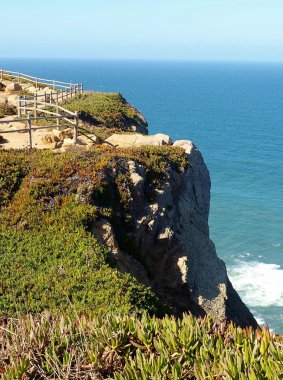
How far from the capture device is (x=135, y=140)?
1089 inches

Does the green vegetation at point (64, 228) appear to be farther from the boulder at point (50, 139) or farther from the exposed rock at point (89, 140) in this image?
the boulder at point (50, 139)

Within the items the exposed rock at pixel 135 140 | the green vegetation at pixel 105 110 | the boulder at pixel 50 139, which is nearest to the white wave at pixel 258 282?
the green vegetation at pixel 105 110

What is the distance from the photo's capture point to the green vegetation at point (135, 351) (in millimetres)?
8734

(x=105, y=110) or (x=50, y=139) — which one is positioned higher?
(x=105, y=110)

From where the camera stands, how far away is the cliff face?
18.4 metres

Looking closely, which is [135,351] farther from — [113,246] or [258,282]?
[258,282]

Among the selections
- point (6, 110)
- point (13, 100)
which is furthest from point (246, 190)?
point (6, 110)

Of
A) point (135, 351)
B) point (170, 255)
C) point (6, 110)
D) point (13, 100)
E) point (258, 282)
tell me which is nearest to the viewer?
point (135, 351)

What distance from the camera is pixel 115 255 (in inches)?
663

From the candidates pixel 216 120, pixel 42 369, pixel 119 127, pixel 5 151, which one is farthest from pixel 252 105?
pixel 42 369

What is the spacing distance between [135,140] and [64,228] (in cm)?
1197

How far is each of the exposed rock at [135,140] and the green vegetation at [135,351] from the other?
17.2m

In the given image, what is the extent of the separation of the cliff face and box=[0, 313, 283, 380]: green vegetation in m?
6.60

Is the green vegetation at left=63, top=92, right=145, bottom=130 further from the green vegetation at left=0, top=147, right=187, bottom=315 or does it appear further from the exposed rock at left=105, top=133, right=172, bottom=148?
the green vegetation at left=0, top=147, right=187, bottom=315
